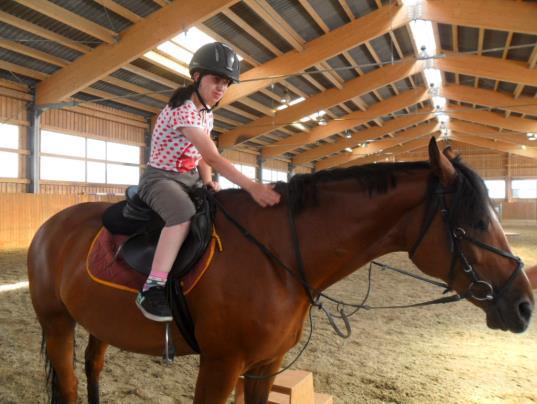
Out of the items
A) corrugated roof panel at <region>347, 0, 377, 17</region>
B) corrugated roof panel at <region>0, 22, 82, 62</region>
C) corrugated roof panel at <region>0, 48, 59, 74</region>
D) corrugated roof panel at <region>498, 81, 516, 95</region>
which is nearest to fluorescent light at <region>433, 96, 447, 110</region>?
corrugated roof panel at <region>498, 81, 516, 95</region>

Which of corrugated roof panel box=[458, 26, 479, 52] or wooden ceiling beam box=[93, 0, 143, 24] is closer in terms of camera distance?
wooden ceiling beam box=[93, 0, 143, 24]

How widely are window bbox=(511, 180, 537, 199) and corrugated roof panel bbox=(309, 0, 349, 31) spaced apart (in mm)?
23249

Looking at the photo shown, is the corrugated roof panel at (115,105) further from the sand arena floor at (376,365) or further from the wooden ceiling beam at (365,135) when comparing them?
the wooden ceiling beam at (365,135)

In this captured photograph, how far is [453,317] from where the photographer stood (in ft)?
16.4

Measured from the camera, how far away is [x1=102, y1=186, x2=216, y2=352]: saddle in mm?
1719

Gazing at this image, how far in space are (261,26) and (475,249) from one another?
27.6ft

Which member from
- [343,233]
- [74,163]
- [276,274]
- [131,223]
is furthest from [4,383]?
[74,163]

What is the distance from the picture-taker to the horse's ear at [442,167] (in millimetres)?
1561

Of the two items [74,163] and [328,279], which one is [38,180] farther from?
[328,279]

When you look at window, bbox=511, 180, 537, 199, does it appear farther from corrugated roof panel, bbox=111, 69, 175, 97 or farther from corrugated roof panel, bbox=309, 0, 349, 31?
corrugated roof panel, bbox=111, 69, 175, 97

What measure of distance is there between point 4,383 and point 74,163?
994 cm

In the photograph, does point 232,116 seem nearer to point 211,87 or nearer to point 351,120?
point 351,120

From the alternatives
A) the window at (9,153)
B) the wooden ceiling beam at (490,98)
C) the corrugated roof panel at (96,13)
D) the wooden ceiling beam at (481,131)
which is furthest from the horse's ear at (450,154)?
the wooden ceiling beam at (481,131)

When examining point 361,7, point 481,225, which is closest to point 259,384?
point 481,225
